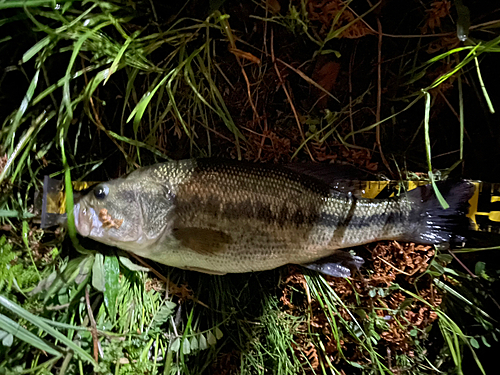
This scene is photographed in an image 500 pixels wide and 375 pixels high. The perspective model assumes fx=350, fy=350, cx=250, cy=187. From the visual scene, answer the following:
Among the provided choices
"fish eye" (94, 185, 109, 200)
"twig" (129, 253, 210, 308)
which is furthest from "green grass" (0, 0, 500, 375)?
"fish eye" (94, 185, 109, 200)

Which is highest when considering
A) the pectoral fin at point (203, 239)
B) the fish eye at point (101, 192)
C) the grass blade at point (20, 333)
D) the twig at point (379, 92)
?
the twig at point (379, 92)

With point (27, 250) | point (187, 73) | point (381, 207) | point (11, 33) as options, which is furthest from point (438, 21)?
point (27, 250)

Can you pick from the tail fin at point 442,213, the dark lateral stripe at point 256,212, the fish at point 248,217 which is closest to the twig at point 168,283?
the fish at point 248,217

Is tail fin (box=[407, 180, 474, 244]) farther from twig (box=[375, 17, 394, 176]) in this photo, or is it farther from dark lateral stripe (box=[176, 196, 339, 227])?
dark lateral stripe (box=[176, 196, 339, 227])

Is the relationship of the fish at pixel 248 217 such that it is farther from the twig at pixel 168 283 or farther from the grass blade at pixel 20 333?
the grass blade at pixel 20 333

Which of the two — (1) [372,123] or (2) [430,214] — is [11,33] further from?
(2) [430,214]

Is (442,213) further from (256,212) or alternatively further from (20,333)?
(20,333)
